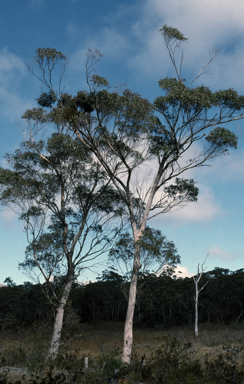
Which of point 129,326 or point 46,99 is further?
point 46,99

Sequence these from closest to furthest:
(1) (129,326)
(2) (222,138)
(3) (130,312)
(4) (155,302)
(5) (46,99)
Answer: (1) (129,326), (3) (130,312), (2) (222,138), (5) (46,99), (4) (155,302)

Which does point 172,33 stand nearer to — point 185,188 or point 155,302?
point 185,188

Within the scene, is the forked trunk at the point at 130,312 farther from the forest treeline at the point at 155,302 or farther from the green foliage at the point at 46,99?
the forest treeline at the point at 155,302

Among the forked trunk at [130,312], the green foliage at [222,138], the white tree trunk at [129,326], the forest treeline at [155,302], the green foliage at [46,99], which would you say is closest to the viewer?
the white tree trunk at [129,326]

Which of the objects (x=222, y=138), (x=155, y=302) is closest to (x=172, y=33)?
(x=222, y=138)

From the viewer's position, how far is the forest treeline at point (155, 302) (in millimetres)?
37209

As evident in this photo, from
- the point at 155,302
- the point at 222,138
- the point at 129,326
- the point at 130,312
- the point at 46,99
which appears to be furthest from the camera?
the point at 155,302

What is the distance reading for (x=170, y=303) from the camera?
3759 cm

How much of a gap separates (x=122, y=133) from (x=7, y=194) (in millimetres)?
8147

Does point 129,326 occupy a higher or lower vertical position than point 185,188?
lower

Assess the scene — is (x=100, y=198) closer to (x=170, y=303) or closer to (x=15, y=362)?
(x=15, y=362)

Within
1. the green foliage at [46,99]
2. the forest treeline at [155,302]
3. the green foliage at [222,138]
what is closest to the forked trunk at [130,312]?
the green foliage at [222,138]

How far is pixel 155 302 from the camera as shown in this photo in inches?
1564

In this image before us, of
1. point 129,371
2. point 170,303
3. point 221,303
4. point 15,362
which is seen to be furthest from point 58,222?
point 221,303
